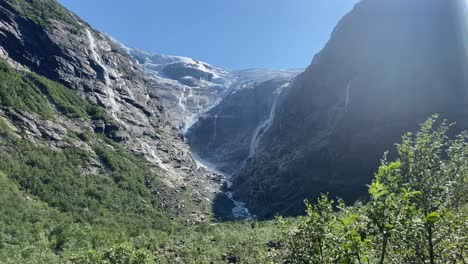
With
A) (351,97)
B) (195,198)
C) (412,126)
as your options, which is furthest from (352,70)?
(195,198)

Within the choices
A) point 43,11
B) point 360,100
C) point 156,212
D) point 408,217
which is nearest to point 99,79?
point 43,11

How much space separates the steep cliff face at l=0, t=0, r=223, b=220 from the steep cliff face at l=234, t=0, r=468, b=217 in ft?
93.1

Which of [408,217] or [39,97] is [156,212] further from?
[408,217]

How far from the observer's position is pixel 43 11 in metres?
169

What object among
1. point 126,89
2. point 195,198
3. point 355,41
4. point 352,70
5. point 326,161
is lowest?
point 195,198

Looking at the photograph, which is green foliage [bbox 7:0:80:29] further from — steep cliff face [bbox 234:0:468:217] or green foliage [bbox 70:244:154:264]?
green foliage [bbox 70:244:154:264]

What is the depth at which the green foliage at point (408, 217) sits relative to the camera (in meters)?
8.77

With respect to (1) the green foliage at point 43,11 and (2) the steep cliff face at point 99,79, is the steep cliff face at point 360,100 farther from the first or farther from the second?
(1) the green foliage at point 43,11

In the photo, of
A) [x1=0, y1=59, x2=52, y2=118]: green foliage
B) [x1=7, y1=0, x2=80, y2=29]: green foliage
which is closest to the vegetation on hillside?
[x1=0, y1=59, x2=52, y2=118]: green foliage

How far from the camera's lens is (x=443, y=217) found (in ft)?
33.3

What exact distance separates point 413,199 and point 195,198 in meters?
134

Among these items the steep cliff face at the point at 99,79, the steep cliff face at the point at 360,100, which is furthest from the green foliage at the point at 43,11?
the steep cliff face at the point at 360,100

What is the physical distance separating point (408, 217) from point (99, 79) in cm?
16944

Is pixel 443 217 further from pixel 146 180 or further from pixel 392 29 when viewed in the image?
pixel 392 29
